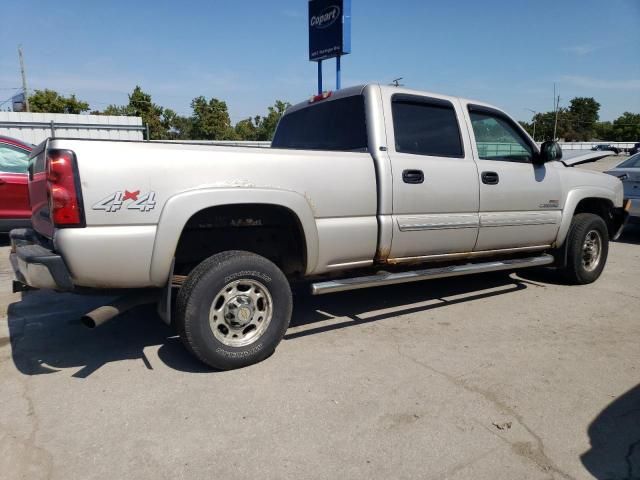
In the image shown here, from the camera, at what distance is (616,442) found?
2.63m

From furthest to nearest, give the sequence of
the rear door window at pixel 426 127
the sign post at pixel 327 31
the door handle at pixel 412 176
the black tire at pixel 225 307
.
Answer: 1. the sign post at pixel 327 31
2. the rear door window at pixel 426 127
3. the door handle at pixel 412 176
4. the black tire at pixel 225 307

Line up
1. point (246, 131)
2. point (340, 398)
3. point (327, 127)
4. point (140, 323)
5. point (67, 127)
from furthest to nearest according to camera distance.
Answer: point (246, 131) < point (67, 127) < point (327, 127) < point (140, 323) < point (340, 398)

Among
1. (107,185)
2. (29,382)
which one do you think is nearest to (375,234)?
(107,185)

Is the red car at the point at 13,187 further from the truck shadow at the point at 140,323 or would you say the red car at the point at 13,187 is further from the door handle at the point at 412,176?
the door handle at the point at 412,176

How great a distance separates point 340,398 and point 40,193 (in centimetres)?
242

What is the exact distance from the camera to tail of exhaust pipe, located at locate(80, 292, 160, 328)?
2.99 m

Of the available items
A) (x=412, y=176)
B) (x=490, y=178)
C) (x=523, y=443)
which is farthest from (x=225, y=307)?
(x=490, y=178)

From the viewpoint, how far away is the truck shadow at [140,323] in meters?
3.58

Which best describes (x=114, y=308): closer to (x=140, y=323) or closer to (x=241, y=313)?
(x=241, y=313)

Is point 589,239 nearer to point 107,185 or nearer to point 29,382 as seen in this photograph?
point 107,185

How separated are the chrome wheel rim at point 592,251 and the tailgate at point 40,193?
5412 mm

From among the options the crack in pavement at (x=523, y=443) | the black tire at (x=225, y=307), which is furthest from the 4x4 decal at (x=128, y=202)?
the crack in pavement at (x=523, y=443)

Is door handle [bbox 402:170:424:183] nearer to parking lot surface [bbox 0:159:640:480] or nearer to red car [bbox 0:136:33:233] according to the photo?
parking lot surface [bbox 0:159:640:480]

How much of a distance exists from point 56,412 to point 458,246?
337 cm
